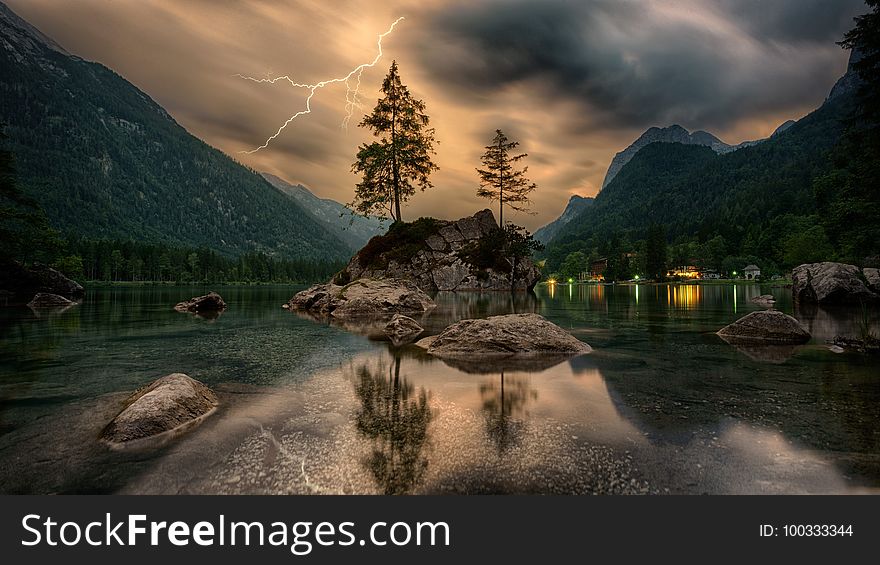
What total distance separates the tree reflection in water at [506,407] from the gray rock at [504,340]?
8.76 ft

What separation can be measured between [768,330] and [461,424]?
13742mm

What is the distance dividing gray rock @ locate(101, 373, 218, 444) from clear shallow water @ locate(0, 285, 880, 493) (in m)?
0.33

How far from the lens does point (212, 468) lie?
4.64m

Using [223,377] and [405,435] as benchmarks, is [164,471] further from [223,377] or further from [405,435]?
[223,377]

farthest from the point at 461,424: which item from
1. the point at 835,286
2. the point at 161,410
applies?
the point at 835,286

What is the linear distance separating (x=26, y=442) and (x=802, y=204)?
213 m

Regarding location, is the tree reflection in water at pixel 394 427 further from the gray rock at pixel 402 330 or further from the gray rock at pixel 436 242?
the gray rock at pixel 436 242

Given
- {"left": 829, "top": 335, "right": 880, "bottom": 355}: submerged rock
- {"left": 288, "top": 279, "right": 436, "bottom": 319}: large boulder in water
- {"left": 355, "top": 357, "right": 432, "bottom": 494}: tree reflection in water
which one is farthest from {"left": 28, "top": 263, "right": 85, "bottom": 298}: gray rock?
{"left": 829, "top": 335, "right": 880, "bottom": 355}: submerged rock

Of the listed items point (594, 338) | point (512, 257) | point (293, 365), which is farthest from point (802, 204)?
point (293, 365)

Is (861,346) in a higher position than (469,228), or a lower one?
lower

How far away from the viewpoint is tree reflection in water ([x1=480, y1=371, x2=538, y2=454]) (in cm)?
557

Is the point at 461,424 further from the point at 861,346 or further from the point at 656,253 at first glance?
the point at 656,253

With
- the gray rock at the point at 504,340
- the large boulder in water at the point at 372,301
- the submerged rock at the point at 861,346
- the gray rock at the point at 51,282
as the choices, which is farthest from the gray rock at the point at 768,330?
→ the gray rock at the point at 51,282

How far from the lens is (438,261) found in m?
58.4
